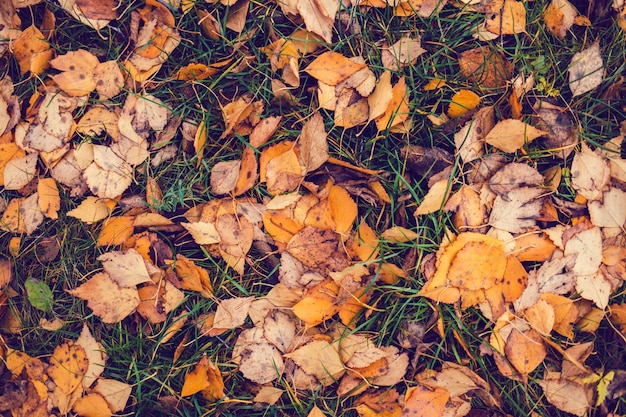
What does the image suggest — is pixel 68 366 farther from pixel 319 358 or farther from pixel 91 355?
pixel 319 358

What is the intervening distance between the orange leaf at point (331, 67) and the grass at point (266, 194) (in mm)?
61

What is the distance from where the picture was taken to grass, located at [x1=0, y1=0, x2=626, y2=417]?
1.83m

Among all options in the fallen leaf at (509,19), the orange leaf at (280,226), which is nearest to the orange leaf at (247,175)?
the orange leaf at (280,226)

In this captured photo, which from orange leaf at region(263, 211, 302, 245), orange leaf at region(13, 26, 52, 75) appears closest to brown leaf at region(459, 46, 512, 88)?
orange leaf at region(263, 211, 302, 245)

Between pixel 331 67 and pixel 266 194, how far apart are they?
0.51 meters

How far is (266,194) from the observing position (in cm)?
189

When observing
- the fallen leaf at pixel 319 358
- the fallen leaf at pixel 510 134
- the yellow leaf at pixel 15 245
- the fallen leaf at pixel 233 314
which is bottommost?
the fallen leaf at pixel 319 358

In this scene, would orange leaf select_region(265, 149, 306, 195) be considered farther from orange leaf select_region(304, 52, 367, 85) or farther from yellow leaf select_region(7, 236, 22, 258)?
yellow leaf select_region(7, 236, 22, 258)

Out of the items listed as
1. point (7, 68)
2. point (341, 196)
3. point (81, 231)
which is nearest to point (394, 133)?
point (341, 196)

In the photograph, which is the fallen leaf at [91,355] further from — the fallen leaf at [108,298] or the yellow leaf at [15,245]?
the yellow leaf at [15,245]

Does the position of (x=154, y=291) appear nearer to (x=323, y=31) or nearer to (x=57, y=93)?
(x=57, y=93)

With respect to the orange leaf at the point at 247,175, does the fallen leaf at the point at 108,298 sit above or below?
below

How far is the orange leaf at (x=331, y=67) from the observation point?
6.09 ft

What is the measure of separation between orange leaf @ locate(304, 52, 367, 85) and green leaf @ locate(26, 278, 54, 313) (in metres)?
1.26
